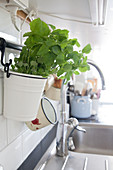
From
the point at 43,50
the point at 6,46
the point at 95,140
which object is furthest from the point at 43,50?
the point at 95,140

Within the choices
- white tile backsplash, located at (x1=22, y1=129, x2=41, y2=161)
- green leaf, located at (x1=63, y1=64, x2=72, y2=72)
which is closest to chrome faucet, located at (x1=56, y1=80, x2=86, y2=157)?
white tile backsplash, located at (x1=22, y1=129, x2=41, y2=161)

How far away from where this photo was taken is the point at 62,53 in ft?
1.87

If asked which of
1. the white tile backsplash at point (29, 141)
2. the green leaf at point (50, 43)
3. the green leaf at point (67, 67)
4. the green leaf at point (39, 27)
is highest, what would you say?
the green leaf at point (39, 27)

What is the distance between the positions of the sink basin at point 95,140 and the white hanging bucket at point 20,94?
2.37 feet

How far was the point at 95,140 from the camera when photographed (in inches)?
49.2

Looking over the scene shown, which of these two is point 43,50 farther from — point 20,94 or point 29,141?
point 29,141

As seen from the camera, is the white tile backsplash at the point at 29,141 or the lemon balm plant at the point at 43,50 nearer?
the lemon balm plant at the point at 43,50

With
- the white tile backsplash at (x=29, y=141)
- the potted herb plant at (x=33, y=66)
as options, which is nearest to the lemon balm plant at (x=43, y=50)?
the potted herb plant at (x=33, y=66)

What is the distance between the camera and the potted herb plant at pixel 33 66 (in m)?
0.53

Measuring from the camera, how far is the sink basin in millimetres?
1201

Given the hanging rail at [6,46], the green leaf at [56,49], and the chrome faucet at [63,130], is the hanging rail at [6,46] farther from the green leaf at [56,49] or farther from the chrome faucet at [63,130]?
the chrome faucet at [63,130]

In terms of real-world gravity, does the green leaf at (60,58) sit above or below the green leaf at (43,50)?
below

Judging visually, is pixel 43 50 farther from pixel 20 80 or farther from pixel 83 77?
pixel 83 77

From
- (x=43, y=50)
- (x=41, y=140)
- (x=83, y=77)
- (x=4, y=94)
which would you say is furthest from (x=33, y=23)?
(x=83, y=77)
